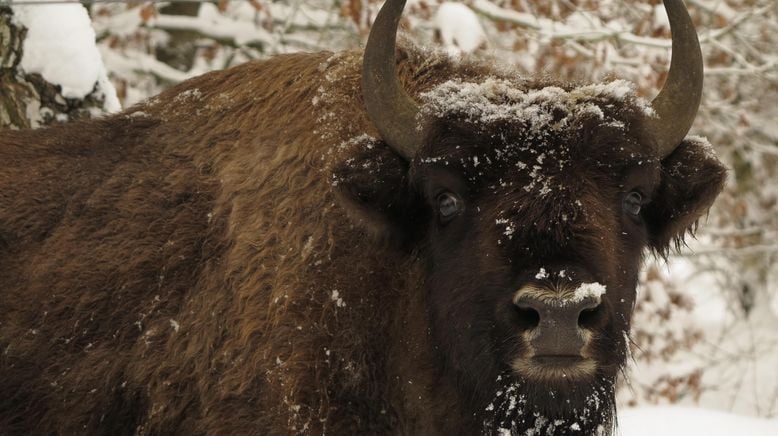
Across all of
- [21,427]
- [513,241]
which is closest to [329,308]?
[513,241]

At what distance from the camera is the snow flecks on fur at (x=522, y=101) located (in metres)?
4.02

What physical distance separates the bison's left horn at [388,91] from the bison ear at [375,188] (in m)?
0.08

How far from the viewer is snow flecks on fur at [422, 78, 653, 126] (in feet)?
13.2

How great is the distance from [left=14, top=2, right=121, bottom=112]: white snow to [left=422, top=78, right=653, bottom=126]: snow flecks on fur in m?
2.87

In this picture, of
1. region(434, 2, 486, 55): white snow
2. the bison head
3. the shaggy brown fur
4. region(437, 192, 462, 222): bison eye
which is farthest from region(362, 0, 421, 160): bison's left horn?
region(434, 2, 486, 55): white snow

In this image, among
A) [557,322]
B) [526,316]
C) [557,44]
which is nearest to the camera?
[557,322]

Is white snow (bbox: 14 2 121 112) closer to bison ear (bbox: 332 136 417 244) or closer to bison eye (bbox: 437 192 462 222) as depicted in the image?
bison ear (bbox: 332 136 417 244)

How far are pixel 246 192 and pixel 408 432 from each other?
1244 millimetres

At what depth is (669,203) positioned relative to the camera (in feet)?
14.5

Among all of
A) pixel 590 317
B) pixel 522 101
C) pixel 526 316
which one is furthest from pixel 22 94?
pixel 590 317

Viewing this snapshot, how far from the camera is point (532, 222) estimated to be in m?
3.73

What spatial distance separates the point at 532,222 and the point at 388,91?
31.7 inches

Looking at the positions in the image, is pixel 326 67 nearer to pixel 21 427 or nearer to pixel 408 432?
pixel 408 432

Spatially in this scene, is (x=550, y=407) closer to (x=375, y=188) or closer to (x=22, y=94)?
(x=375, y=188)
